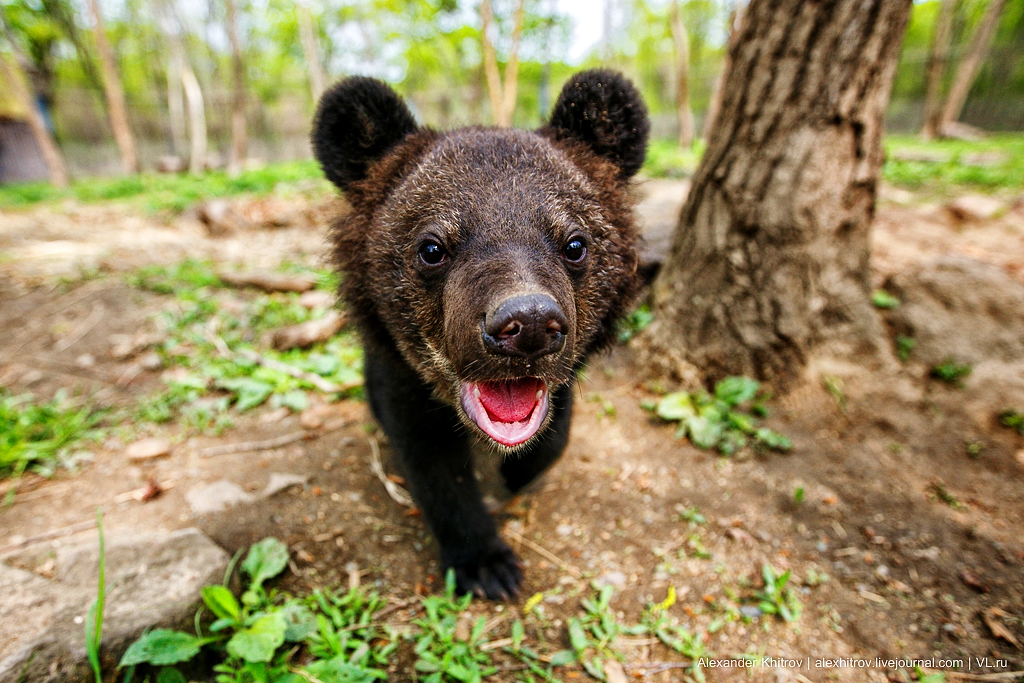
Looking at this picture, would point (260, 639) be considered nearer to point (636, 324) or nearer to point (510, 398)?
point (510, 398)

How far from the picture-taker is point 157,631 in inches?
61.3

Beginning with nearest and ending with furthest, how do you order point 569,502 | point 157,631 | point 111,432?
point 157,631
point 569,502
point 111,432

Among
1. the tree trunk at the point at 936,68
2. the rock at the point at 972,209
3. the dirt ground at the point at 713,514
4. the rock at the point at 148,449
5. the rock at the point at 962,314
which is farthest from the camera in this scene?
the tree trunk at the point at 936,68

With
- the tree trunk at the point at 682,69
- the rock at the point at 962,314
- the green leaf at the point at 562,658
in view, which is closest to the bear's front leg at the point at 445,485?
the green leaf at the point at 562,658

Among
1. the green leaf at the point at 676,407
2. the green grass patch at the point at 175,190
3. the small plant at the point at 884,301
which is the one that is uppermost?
the small plant at the point at 884,301

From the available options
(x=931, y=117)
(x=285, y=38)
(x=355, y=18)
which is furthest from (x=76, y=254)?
(x=285, y=38)

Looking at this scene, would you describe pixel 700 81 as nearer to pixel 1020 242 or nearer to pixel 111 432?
pixel 1020 242

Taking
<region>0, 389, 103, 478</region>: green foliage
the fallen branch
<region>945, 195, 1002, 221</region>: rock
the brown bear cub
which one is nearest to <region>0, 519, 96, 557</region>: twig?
<region>0, 389, 103, 478</region>: green foliage

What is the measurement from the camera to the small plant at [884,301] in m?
3.00

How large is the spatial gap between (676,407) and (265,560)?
6.83ft

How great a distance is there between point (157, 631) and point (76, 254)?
5229 mm

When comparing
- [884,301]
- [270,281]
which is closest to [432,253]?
[884,301]

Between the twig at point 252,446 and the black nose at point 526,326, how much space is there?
72.2 inches

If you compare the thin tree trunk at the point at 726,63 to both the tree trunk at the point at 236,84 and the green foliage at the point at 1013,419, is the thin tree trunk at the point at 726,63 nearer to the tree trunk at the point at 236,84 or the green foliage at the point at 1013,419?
the green foliage at the point at 1013,419
